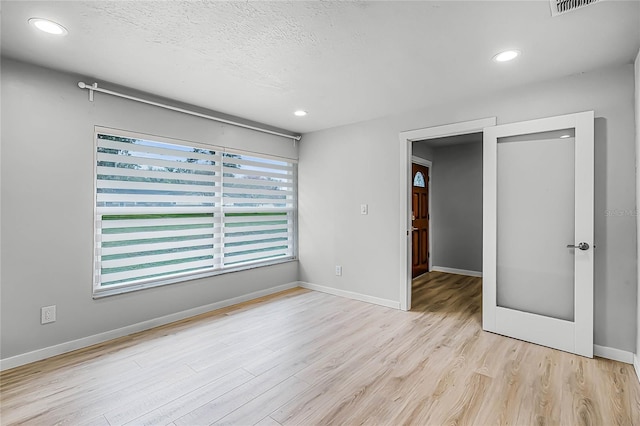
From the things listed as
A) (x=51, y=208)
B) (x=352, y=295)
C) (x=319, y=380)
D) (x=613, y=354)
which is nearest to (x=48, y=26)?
(x=51, y=208)

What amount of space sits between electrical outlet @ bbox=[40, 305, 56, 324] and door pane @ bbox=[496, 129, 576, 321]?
407cm

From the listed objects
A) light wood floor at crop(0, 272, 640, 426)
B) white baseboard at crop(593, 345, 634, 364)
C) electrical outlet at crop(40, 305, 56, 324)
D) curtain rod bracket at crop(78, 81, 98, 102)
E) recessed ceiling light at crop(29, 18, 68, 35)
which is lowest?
light wood floor at crop(0, 272, 640, 426)

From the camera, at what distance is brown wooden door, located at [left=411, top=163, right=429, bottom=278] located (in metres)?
5.41

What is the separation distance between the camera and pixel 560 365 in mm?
2412

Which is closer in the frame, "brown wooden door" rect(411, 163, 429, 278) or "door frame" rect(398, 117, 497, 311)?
"door frame" rect(398, 117, 497, 311)

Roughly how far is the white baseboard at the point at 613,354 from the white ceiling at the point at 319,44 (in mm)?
2350

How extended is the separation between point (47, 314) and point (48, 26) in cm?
219

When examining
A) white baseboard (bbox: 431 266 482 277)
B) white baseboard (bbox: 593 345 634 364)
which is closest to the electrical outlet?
white baseboard (bbox: 593 345 634 364)

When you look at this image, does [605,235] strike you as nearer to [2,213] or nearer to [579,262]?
[579,262]

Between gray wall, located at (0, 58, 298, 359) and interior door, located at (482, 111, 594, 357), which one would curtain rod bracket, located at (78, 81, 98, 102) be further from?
interior door, located at (482, 111, 594, 357)

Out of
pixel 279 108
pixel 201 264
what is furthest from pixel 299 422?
pixel 279 108

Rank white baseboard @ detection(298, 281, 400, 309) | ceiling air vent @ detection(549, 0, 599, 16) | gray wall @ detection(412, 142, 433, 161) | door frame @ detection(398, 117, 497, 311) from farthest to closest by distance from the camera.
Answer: gray wall @ detection(412, 142, 433, 161), white baseboard @ detection(298, 281, 400, 309), door frame @ detection(398, 117, 497, 311), ceiling air vent @ detection(549, 0, 599, 16)

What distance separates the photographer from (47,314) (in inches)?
99.2

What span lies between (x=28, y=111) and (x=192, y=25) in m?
1.65
